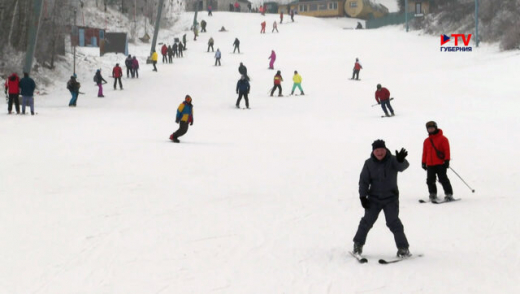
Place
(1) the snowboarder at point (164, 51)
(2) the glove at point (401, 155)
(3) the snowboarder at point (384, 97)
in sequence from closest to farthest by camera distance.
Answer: (2) the glove at point (401, 155)
(3) the snowboarder at point (384, 97)
(1) the snowboarder at point (164, 51)

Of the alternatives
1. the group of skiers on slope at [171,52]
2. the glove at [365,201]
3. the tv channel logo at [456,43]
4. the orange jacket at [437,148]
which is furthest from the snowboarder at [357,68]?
the glove at [365,201]

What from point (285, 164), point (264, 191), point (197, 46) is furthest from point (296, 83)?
point (197, 46)

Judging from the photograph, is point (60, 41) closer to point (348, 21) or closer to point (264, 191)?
point (264, 191)

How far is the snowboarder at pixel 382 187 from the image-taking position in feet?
17.9

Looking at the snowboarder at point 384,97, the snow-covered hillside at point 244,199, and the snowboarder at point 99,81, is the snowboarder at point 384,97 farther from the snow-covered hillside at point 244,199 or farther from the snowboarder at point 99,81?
the snowboarder at point 99,81

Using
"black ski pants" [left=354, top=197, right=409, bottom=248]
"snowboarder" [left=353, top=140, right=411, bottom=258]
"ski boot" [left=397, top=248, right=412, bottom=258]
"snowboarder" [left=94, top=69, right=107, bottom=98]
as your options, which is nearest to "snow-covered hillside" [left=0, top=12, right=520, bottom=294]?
"ski boot" [left=397, top=248, right=412, bottom=258]

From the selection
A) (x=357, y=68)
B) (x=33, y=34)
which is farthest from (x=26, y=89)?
(x=357, y=68)

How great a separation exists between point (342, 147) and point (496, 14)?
122ft

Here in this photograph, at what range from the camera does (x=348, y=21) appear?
74688mm

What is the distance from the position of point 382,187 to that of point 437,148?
3.19m

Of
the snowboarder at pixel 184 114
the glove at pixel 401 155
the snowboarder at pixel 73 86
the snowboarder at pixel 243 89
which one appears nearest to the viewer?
the glove at pixel 401 155

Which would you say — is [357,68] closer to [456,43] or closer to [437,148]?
[456,43]

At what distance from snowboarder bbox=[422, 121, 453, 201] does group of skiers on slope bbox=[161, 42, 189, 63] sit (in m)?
Result: 30.0

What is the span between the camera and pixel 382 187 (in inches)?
220
